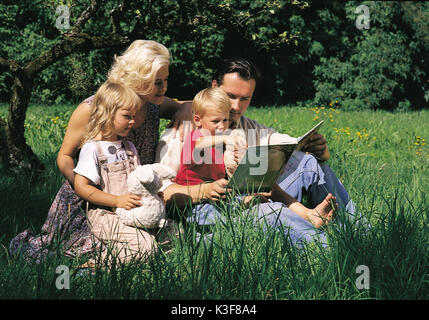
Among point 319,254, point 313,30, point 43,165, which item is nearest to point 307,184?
point 319,254

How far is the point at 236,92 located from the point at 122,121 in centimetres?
82

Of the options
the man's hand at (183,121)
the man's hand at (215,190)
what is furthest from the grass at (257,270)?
the man's hand at (183,121)

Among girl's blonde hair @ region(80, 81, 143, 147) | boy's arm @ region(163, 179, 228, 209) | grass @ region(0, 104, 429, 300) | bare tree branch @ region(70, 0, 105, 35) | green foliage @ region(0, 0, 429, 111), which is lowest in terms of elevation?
grass @ region(0, 104, 429, 300)

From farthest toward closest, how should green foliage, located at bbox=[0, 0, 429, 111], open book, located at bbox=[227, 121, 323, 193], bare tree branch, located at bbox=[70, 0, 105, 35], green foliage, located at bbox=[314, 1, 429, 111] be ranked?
green foliage, located at bbox=[314, 1, 429, 111] → green foliage, located at bbox=[0, 0, 429, 111] → bare tree branch, located at bbox=[70, 0, 105, 35] → open book, located at bbox=[227, 121, 323, 193]

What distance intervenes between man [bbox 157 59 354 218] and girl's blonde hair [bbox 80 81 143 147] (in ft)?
1.45

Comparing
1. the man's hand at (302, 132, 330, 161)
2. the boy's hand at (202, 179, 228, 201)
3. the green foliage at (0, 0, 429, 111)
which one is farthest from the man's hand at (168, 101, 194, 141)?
the green foliage at (0, 0, 429, 111)

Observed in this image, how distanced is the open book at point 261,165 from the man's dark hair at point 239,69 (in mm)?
754

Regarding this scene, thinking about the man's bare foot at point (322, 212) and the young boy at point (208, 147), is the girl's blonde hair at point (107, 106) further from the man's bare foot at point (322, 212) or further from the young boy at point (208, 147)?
the man's bare foot at point (322, 212)

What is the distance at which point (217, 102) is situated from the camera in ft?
9.45

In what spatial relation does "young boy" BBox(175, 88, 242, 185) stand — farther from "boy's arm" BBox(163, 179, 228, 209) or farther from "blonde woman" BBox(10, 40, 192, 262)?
"blonde woman" BBox(10, 40, 192, 262)

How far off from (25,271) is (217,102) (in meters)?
1.39

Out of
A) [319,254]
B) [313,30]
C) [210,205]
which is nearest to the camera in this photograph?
[319,254]

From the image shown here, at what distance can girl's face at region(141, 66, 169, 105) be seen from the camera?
288 centimetres
